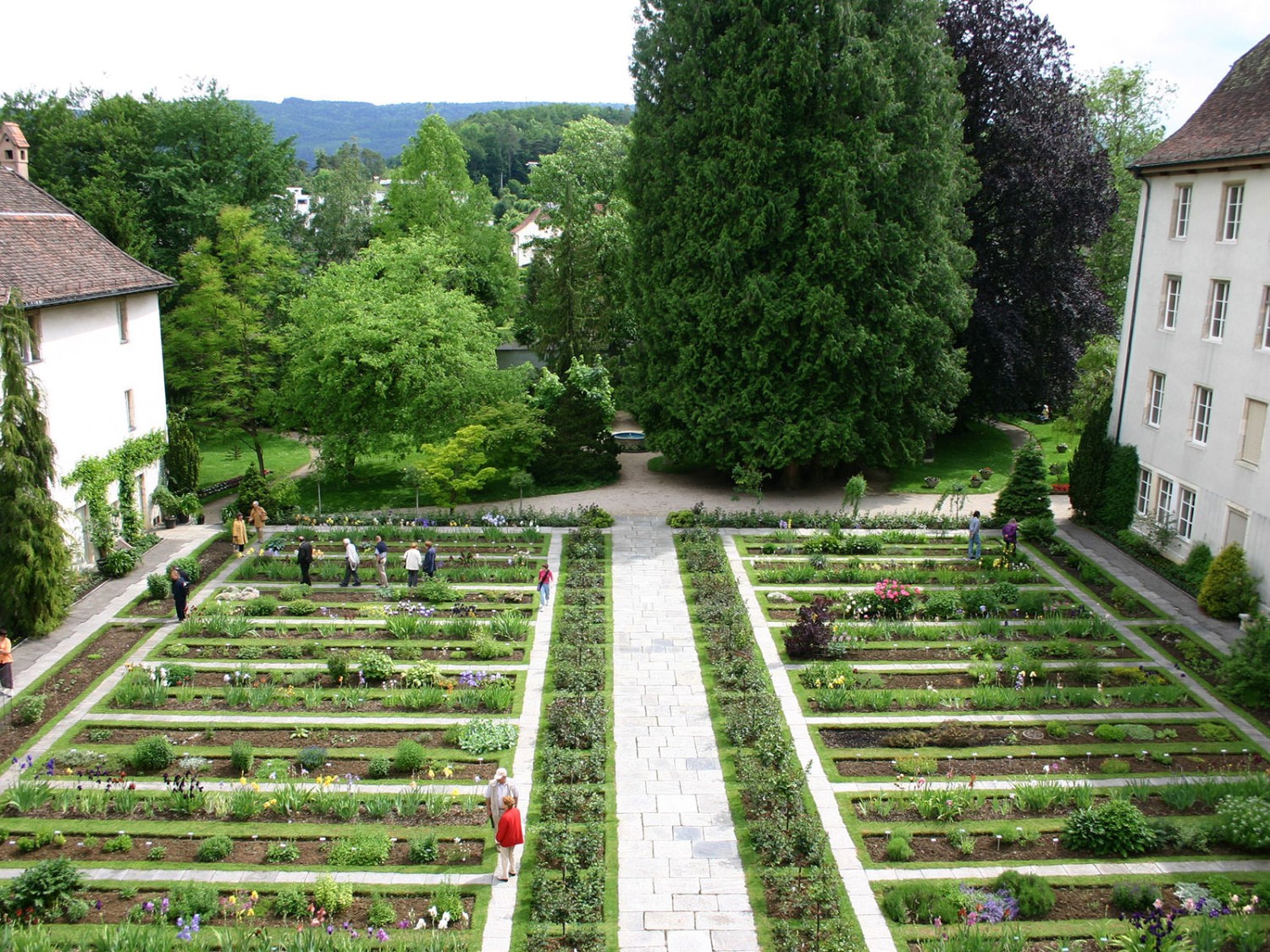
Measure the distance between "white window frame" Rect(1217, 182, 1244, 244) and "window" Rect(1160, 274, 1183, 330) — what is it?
7.56 ft

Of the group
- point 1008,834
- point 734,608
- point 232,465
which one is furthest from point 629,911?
point 232,465

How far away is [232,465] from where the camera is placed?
4391 centimetres

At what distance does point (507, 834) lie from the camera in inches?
516

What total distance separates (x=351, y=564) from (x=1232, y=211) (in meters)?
22.5

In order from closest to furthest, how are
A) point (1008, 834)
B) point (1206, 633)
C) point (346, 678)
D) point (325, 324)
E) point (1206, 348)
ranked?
point (1008, 834) < point (346, 678) < point (1206, 633) < point (1206, 348) < point (325, 324)

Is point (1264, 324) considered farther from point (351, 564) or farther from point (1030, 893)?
point (351, 564)

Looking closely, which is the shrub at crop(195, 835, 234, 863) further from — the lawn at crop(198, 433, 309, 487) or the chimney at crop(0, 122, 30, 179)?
the lawn at crop(198, 433, 309, 487)

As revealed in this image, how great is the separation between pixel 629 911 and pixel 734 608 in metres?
10.3

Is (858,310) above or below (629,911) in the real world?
above

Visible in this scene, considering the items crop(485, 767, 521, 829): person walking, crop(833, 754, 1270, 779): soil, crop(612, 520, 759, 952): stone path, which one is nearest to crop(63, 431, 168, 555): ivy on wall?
crop(612, 520, 759, 952): stone path

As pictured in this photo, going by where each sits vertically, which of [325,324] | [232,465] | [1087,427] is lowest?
[232,465]

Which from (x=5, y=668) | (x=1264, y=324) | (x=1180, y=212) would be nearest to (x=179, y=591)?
(x=5, y=668)

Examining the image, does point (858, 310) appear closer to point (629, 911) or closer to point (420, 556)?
point (420, 556)

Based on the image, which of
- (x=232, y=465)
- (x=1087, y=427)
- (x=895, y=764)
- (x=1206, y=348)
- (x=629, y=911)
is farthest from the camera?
(x=232, y=465)
